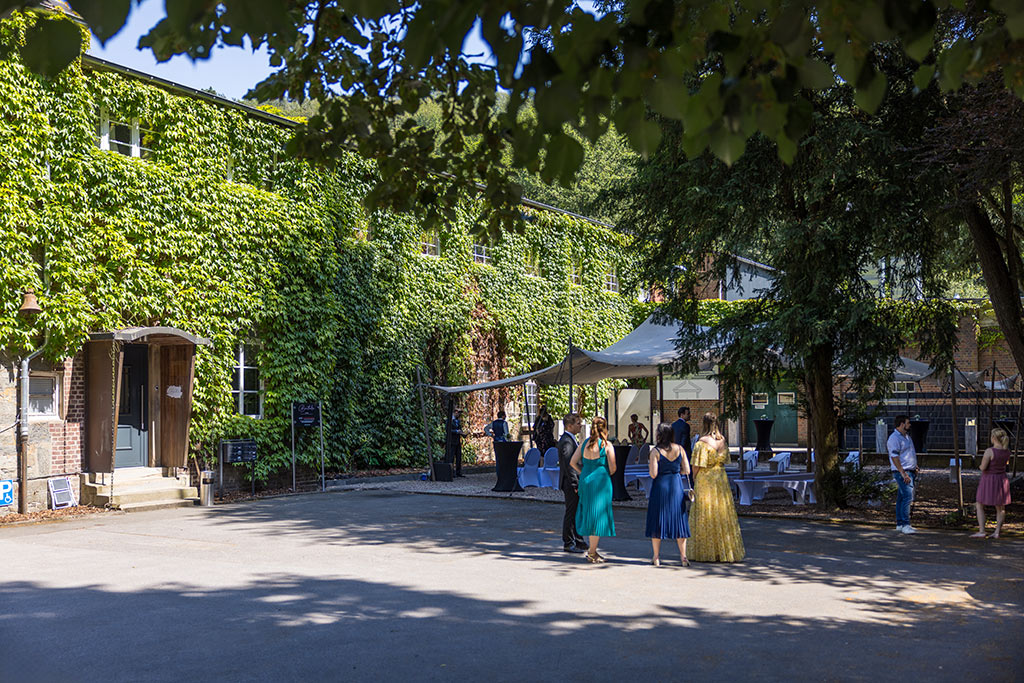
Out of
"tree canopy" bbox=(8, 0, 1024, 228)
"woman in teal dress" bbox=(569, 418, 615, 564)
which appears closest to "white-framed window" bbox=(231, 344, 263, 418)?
"woman in teal dress" bbox=(569, 418, 615, 564)

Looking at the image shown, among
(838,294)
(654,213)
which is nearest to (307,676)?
(838,294)

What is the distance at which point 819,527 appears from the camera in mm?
13445

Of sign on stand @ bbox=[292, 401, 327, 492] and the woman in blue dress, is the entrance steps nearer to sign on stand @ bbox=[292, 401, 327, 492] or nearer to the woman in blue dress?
sign on stand @ bbox=[292, 401, 327, 492]

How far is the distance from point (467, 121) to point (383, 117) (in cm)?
49

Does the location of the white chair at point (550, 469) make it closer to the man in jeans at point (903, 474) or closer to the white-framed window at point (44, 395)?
the man in jeans at point (903, 474)

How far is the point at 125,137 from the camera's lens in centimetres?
1755

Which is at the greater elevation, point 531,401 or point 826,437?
point 531,401

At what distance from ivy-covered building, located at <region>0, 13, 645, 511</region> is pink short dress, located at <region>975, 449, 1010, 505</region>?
6401 mm

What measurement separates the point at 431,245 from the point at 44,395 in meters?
10.5

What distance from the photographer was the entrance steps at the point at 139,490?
53.0 ft

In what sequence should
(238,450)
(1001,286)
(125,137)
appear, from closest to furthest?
(1001,286), (125,137), (238,450)

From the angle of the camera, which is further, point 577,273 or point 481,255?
point 577,273

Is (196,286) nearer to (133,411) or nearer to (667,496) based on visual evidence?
(133,411)

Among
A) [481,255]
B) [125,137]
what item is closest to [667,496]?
[125,137]
